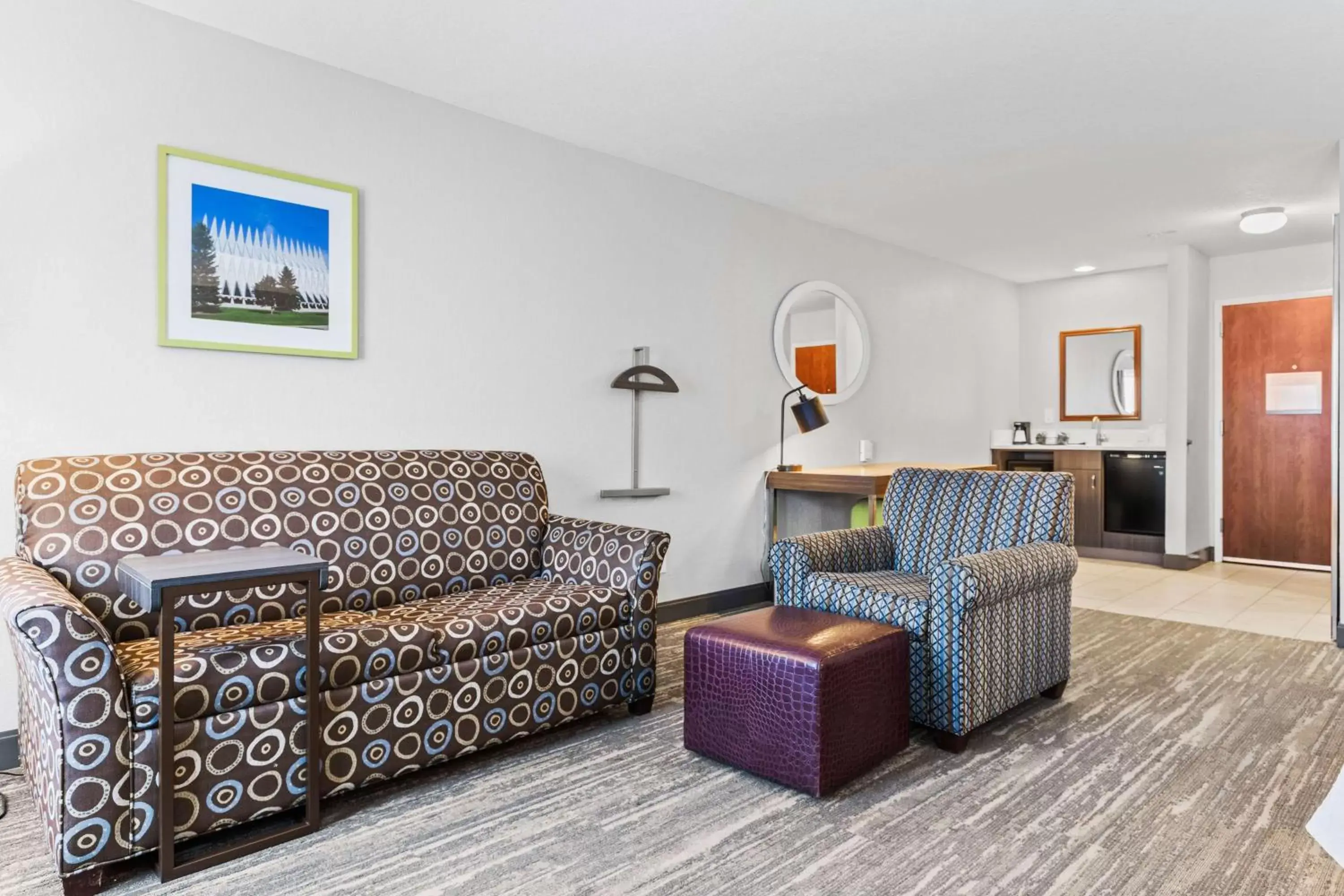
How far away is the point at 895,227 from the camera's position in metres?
5.36

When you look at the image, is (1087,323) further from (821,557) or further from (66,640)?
(66,640)

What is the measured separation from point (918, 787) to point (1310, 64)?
9.64 feet

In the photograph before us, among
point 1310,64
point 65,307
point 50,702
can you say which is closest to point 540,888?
point 50,702

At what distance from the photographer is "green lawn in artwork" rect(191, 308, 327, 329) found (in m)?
2.81

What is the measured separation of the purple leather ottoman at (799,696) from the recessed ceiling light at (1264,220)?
4.25 m

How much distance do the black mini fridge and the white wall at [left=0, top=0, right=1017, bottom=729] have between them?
2252 mm

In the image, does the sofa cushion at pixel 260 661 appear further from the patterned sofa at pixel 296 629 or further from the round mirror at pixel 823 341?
the round mirror at pixel 823 341

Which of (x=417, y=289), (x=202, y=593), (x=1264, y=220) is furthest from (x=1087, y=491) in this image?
(x=202, y=593)

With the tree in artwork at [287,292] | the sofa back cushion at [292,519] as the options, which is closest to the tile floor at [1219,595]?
the sofa back cushion at [292,519]

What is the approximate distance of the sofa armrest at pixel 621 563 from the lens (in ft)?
9.32

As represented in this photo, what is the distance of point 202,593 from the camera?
77.4 inches

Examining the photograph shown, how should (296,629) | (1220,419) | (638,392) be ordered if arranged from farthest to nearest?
(1220,419) < (638,392) < (296,629)

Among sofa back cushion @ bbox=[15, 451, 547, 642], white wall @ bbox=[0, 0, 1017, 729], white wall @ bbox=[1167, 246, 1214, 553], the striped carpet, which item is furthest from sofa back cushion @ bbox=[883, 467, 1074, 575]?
white wall @ bbox=[1167, 246, 1214, 553]

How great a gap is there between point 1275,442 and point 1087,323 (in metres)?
1.64
